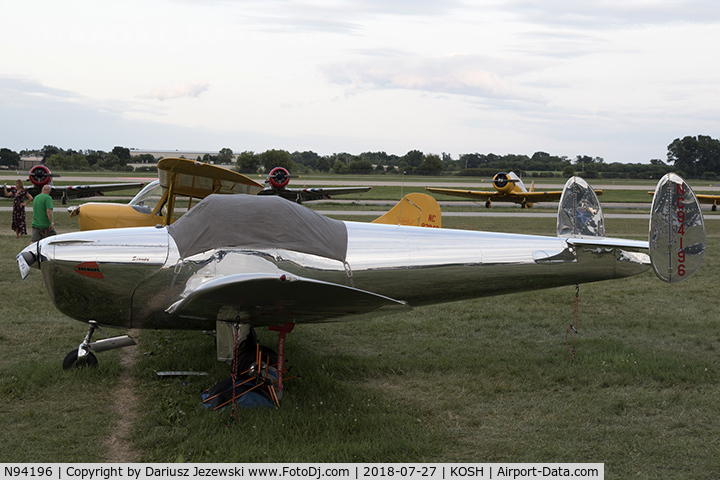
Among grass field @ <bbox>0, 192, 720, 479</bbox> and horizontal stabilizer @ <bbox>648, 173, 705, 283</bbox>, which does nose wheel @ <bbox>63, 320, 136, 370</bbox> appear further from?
horizontal stabilizer @ <bbox>648, 173, 705, 283</bbox>

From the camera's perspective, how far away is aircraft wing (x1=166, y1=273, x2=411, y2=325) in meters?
3.90

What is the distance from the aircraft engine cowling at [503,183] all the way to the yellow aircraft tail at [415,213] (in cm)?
2791

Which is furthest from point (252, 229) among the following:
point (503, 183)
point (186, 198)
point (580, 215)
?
point (503, 183)

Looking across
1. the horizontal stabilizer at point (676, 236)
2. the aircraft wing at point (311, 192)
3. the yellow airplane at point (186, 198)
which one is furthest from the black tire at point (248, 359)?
the aircraft wing at point (311, 192)

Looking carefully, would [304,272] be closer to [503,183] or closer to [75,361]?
[75,361]

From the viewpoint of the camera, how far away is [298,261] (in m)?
5.14

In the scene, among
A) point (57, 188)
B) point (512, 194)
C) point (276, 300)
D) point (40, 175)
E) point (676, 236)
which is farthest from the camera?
point (512, 194)

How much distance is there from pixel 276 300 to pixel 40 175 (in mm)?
22440

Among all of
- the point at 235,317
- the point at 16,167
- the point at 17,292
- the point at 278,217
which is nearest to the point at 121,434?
the point at 235,317

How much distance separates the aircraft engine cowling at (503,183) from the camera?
1368 inches

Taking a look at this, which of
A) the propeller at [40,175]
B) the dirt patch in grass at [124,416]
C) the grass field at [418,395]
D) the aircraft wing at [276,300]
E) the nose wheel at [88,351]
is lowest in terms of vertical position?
the dirt patch in grass at [124,416]

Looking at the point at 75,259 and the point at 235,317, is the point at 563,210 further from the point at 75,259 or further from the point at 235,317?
the point at 75,259

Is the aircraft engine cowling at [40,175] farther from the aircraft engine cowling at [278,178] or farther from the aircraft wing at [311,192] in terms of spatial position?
the aircraft wing at [311,192]

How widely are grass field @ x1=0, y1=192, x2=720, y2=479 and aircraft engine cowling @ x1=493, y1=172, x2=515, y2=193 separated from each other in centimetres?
2689
